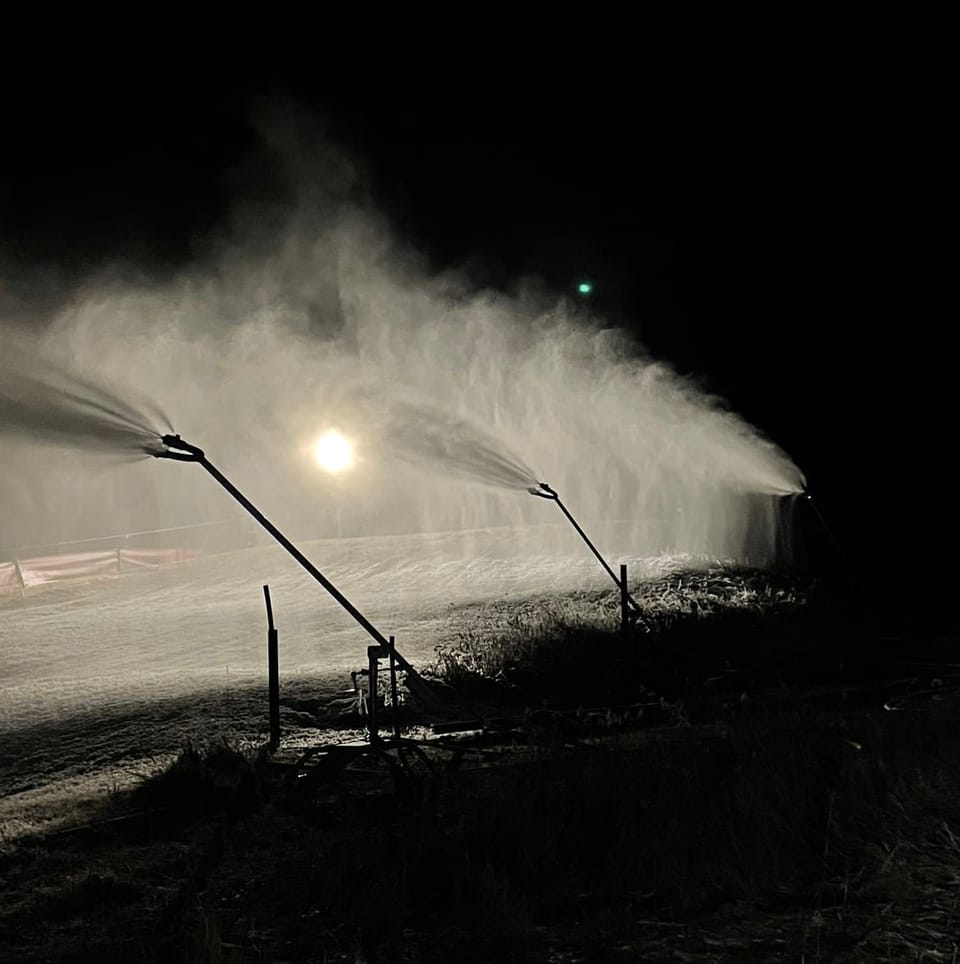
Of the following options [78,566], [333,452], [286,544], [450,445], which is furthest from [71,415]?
[333,452]

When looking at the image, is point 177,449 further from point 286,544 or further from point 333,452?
point 333,452

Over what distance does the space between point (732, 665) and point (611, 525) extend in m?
17.9

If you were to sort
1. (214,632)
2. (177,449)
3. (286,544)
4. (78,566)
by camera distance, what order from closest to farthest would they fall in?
(177,449)
(286,544)
(214,632)
(78,566)

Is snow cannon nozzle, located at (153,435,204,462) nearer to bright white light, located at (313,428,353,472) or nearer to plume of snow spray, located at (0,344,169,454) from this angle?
plume of snow spray, located at (0,344,169,454)

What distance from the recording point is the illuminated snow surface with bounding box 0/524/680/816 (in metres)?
12.0

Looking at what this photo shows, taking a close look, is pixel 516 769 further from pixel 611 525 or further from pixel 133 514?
pixel 133 514

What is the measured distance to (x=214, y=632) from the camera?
70.4ft

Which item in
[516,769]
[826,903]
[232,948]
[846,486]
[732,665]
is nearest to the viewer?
[232,948]

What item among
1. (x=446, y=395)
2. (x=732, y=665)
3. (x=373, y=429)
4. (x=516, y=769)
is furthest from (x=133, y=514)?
(x=516, y=769)

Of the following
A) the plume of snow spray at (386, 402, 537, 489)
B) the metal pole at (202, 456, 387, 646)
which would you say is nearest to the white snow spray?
the plume of snow spray at (386, 402, 537, 489)

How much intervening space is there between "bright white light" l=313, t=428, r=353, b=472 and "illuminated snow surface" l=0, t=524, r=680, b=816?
3.04 metres

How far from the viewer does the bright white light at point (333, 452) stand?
3194 centimetres

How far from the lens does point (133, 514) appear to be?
35094 millimetres

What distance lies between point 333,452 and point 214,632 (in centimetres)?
1280
